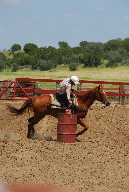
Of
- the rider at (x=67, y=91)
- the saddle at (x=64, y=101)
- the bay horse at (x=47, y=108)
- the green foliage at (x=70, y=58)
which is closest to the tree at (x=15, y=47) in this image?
the green foliage at (x=70, y=58)

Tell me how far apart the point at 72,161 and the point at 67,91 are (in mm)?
4719

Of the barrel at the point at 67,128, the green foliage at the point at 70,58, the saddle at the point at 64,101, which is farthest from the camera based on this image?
the green foliage at the point at 70,58

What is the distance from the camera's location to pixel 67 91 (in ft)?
62.0

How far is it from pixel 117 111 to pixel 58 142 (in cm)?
757

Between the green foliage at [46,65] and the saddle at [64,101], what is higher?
the saddle at [64,101]

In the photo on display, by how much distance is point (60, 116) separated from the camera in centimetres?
1856

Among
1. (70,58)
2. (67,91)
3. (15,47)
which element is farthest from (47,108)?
(15,47)

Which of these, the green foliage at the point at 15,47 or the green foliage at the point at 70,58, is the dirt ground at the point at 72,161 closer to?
the green foliage at the point at 70,58

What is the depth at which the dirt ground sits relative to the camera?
40.3 ft

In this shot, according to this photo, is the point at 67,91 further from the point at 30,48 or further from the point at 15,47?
the point at 15,47

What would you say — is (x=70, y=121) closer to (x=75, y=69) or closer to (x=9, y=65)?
(x=75, y=69)

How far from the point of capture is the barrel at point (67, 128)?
18.1 meters

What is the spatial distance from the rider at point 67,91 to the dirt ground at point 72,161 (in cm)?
113

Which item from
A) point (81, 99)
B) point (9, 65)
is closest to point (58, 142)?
point (81, 99)
